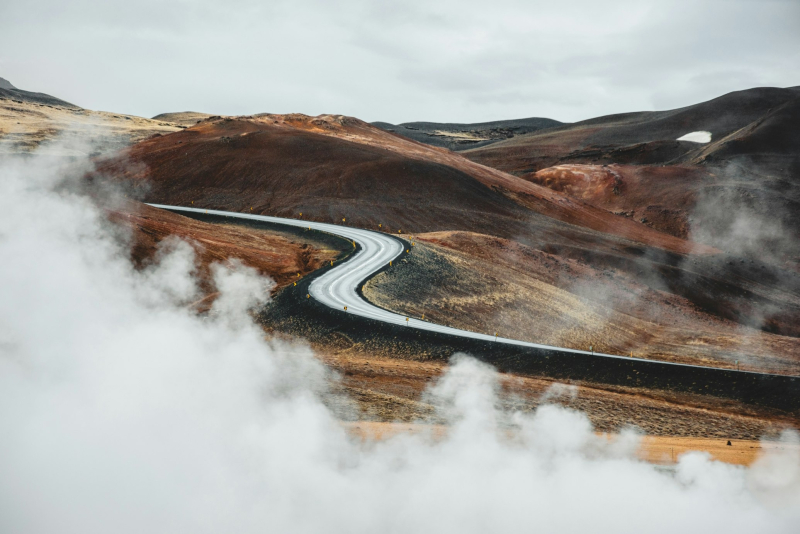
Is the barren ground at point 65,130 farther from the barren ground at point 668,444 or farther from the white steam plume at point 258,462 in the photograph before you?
the barren ground at point 668,444

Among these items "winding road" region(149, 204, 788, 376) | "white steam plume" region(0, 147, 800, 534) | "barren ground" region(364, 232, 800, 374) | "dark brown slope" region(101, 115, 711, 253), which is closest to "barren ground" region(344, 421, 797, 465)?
"white steam plume" region(0, 147, 800, 534)

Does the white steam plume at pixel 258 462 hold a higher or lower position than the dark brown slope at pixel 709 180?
lower

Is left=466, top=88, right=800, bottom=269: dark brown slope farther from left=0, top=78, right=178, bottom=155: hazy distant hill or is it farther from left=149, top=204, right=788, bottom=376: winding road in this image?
left=0, top=78, right=178, bottom=155: hazy distant hill

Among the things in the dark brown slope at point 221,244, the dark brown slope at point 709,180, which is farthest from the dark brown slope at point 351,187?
the dark brown slope at point 221,244

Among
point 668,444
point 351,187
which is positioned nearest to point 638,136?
point 351,187

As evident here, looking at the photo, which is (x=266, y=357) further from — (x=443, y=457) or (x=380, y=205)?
(x=380, y=205)

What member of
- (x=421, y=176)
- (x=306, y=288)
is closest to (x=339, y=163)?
(x=421, y=176)

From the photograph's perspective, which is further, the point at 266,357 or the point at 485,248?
the point at 485,248
